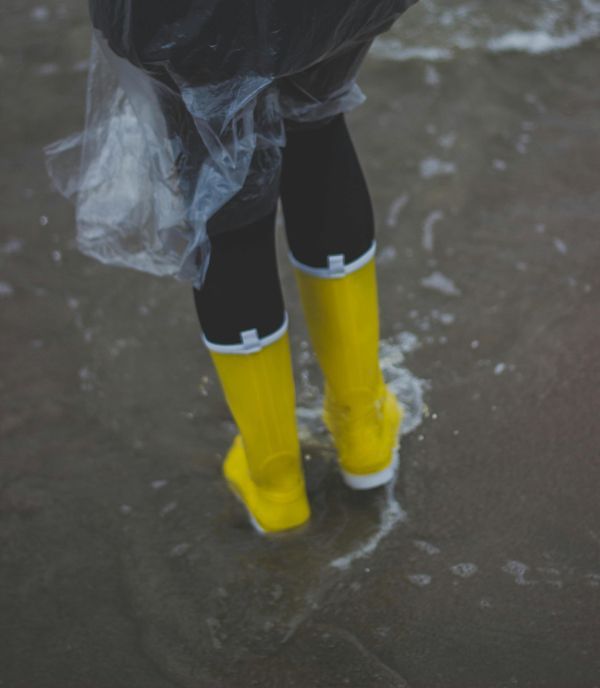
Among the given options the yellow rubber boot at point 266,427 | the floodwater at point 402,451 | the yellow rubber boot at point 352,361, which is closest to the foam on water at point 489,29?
the floodwater at point 402,451

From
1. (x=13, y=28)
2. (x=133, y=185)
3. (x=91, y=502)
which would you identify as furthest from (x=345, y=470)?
(x=13, y=28)

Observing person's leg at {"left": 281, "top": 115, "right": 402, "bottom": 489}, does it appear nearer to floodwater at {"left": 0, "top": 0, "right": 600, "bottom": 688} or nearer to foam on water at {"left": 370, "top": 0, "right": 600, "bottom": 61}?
floodwater at {"left": 0, "top": 0, "right": 600, "bottom": 688}

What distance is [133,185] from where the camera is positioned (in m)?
A: 1.27

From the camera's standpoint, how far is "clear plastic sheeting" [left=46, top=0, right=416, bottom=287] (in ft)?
3.16

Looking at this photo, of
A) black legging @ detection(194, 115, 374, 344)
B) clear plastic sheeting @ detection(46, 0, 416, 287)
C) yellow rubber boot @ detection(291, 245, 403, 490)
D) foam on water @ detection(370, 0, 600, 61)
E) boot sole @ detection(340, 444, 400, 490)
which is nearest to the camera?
clear plastic sheeting @ detection(46, 0, 416, 287)

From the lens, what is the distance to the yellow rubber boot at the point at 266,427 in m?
1.28

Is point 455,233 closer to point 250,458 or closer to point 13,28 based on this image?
point 250,458

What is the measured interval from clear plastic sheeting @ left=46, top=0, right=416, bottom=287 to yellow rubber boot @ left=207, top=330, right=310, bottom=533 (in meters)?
0.15

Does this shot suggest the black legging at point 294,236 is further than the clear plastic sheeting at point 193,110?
Yes

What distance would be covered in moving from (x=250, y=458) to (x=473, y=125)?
122 cm

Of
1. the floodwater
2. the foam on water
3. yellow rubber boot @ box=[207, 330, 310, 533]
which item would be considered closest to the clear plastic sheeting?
yellow rubber boot @ box=[207, 330, 310, 533]

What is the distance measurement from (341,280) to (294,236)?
88 millimetres

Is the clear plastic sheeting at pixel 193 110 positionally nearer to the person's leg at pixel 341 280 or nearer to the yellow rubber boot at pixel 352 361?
the person's leg at pixel 341 280

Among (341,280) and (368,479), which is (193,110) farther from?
(368,479)
